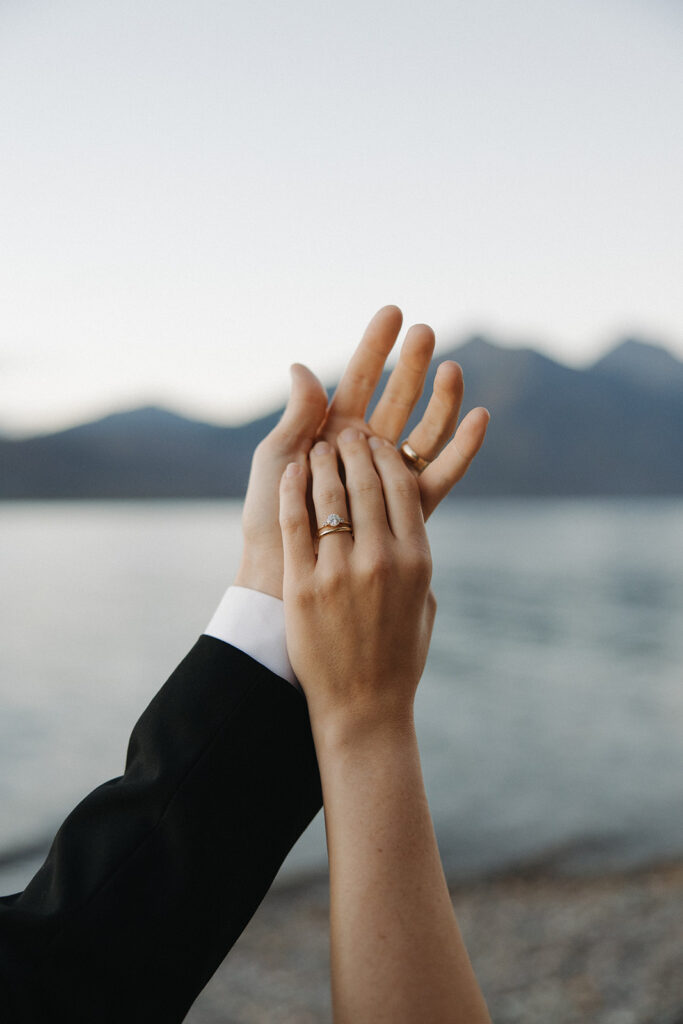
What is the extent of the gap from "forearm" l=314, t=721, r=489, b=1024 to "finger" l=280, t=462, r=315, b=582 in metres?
0.18

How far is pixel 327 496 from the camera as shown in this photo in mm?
823

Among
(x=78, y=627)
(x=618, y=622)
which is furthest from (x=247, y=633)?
(x=618, y=622)

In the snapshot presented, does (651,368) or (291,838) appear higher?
(651,368)

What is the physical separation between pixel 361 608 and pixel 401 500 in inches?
5.7

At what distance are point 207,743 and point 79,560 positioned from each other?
17784mm

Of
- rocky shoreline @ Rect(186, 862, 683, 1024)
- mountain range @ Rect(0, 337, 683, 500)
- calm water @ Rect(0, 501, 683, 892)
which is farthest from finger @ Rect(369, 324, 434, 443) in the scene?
mountain range @ Rect(0, 337, 683, 500)

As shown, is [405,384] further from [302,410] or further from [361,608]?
[361,608]

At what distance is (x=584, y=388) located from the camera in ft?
342

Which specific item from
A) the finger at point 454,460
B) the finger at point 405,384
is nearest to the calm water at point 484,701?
the finger at point 405,384

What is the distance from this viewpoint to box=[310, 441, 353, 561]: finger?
0.76 meters

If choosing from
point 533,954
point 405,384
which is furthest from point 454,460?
point 533,954

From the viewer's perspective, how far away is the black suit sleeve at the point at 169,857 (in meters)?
0.58

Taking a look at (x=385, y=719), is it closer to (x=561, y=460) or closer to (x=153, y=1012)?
(x=153, y=1012)

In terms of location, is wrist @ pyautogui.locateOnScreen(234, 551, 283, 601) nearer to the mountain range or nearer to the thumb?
the thumb
